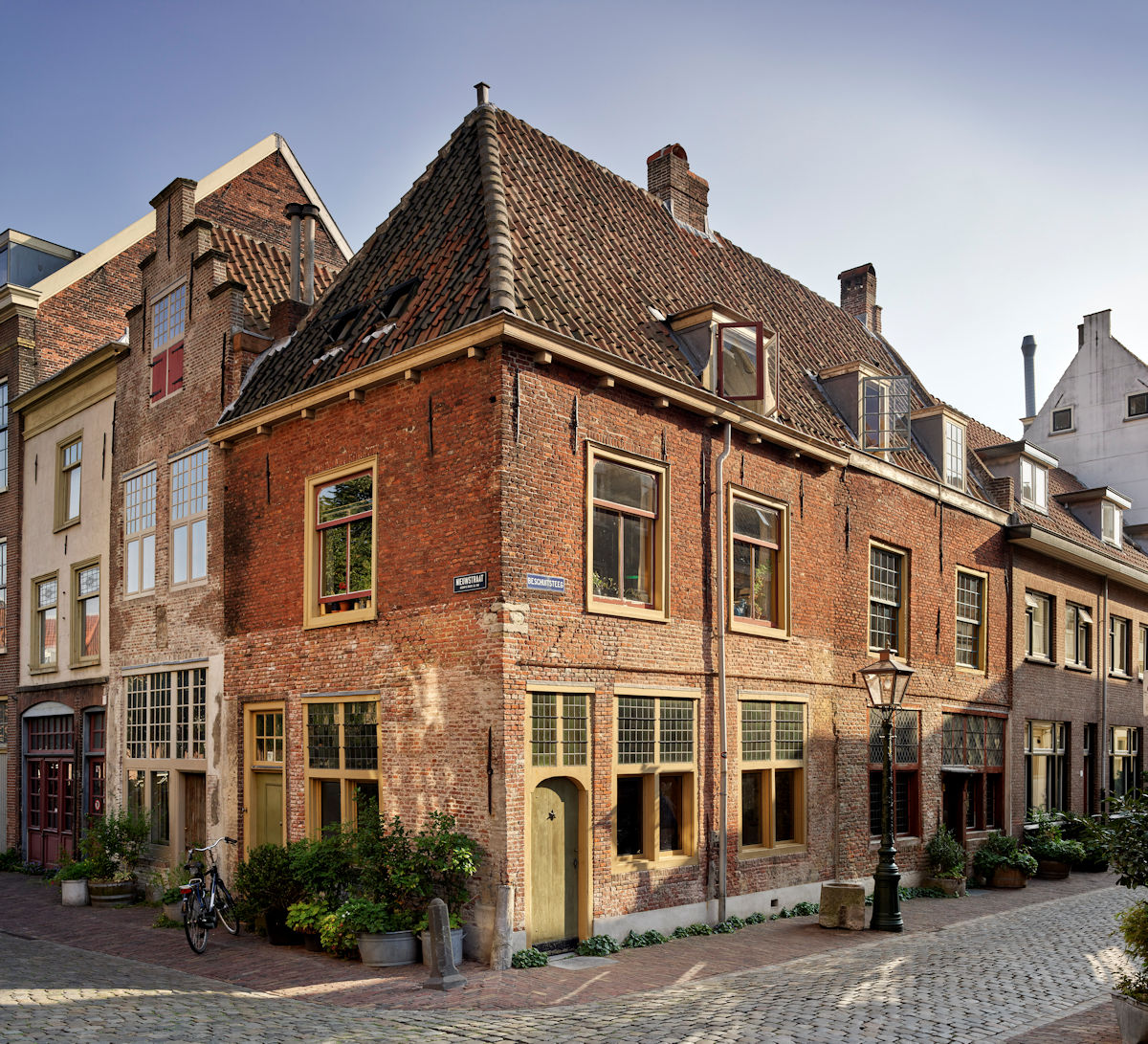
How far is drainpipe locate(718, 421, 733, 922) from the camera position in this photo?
14.6 m

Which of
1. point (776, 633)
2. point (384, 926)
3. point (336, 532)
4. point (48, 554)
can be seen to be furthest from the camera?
point (48, 554)

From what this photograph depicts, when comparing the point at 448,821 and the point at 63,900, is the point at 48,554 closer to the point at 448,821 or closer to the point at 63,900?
the point at 63,900

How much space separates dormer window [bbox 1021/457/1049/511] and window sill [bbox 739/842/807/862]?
39.7 feet

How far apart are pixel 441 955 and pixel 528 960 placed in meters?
1.32

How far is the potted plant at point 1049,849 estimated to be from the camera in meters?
21.4

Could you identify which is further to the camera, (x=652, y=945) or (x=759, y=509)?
(x=759, y=509)

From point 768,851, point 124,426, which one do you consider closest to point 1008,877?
point 768,851

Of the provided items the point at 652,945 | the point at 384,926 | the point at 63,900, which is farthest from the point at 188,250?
the point at 652,945

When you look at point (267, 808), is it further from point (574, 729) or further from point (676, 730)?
point (676, 730)

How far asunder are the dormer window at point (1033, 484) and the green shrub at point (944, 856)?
8.95 metres

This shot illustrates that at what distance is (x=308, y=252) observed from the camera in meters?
18.5

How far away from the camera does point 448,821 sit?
12188mm

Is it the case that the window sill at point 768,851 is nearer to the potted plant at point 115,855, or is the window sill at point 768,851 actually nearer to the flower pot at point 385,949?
the flower pot at point 385,949

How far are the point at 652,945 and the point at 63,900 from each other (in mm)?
9995
